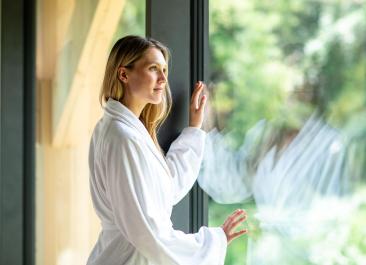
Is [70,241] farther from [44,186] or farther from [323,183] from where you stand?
[323,183]

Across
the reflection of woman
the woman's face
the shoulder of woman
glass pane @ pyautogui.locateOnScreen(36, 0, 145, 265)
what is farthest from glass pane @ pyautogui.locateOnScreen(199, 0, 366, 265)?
glass pane @ pyautogui.locateOnScreen(36, 0, 145, 265)

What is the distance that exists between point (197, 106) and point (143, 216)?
1.45 ft

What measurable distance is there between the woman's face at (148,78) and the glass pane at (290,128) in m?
0.21

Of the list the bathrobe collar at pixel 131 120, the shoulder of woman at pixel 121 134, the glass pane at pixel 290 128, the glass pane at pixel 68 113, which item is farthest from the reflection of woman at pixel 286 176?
the glass pane at pixel 68 113

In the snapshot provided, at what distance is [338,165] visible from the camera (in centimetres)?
177

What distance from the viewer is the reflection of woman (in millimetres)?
1791

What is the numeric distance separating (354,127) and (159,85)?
0.53 meters

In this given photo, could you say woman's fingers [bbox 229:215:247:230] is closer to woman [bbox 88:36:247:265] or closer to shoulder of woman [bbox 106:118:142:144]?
woman [bbox 88:36:247:265]

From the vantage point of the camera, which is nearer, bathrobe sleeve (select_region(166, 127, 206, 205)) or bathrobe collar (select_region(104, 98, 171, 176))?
bathrobe collar (select_region(104, 98, 171, 176))

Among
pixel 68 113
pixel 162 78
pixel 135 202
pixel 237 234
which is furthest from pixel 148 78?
pixel 68 113

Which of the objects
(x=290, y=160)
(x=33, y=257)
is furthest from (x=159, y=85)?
(x=33, y=257)

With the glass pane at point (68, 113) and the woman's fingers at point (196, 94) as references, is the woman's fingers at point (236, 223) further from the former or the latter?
the glass pane at point (68, 113)

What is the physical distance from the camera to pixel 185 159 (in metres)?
2.00

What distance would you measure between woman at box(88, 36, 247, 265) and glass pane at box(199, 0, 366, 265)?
100 millimetres
